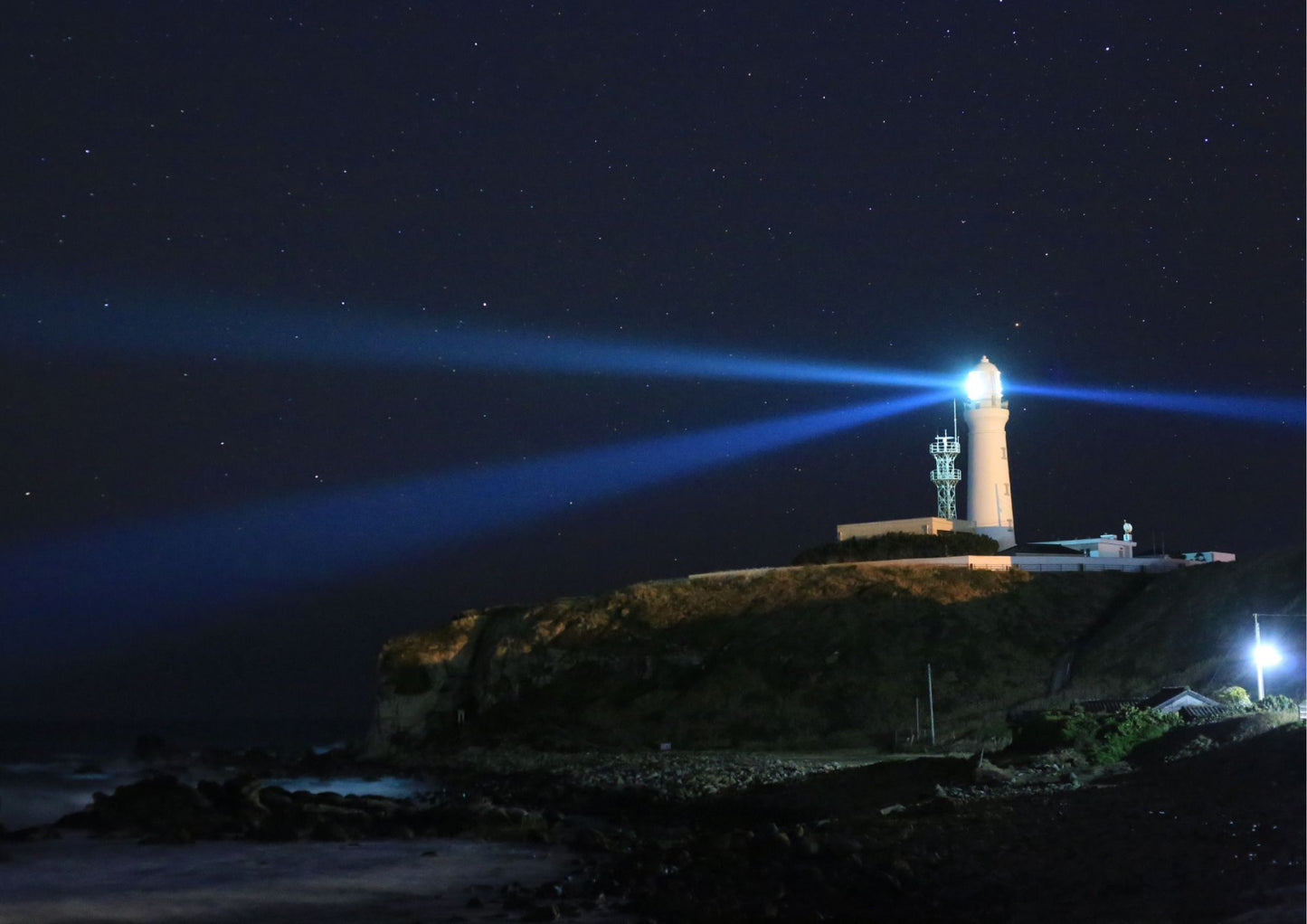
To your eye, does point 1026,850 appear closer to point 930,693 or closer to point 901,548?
point 930,693

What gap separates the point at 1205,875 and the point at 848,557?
46624mm

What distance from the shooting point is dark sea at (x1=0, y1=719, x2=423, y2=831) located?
48.7 m

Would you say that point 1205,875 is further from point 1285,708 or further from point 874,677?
point 874,677

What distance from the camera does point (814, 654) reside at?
165 ft

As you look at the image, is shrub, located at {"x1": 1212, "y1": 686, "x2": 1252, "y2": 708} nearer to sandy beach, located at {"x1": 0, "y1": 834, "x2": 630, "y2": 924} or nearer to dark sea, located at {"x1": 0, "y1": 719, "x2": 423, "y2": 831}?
sandy beach, located at {"x1": 0, "y1": 834, "x2": 630, "y2": 924}

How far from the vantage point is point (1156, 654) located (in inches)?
1748

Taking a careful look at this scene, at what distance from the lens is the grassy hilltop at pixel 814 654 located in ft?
147

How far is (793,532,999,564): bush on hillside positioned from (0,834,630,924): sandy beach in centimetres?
3445

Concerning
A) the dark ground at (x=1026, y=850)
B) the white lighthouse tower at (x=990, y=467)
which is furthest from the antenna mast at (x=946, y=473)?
the dark ground at (x=1026, y=850)

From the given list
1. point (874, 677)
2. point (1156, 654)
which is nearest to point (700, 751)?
point (874, 677)

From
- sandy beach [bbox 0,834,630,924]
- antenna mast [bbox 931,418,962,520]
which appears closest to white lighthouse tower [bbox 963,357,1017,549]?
antenna mast [bbox 931,418,962,520]

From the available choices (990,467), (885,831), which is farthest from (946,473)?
(885,831)

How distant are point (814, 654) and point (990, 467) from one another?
2014cm

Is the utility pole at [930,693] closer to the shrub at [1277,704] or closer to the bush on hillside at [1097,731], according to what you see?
the bush on hillside at [1097,731]
